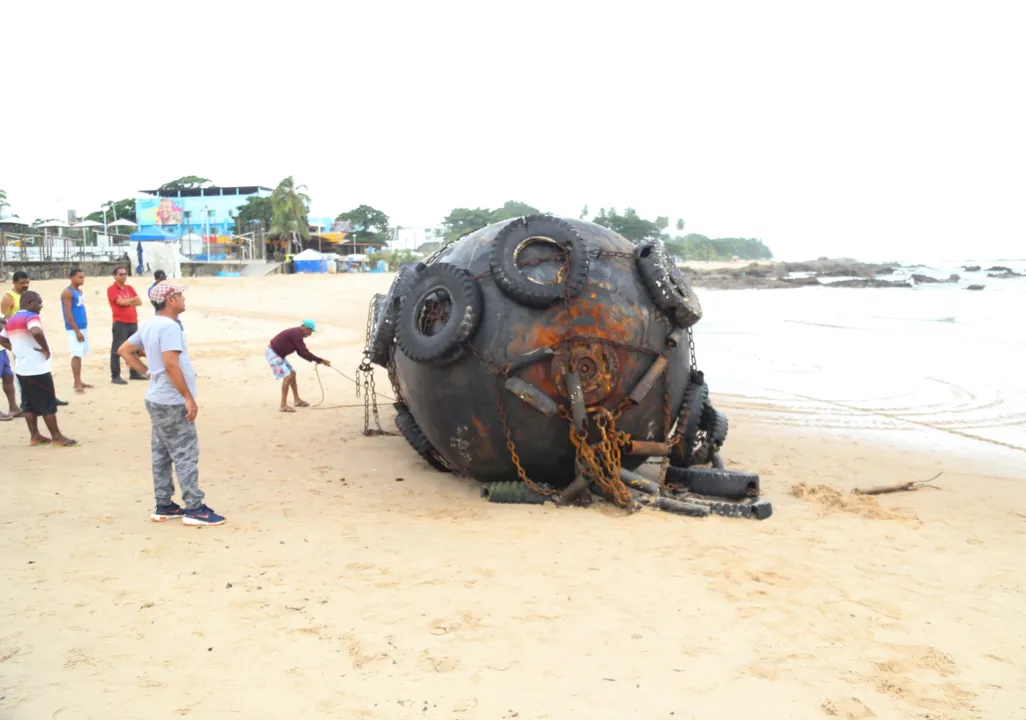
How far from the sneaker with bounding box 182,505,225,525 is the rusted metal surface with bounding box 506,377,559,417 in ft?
7.72

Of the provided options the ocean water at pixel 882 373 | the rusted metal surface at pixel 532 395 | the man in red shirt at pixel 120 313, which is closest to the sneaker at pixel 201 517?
the rusted metal surface at pixel 532 395

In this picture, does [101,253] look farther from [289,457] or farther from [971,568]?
[971,568]

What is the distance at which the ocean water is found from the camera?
1026cm

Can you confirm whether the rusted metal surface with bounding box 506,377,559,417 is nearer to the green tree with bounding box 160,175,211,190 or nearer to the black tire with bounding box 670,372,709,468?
the black tire with bounding box 670,372,709,468

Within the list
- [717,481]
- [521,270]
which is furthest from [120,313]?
[717,481]

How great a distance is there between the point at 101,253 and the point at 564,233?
37666 mm

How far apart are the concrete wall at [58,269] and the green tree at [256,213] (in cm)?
2938

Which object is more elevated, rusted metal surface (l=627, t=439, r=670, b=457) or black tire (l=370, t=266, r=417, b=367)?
black tire (l=370, t=266, r=417, b=367)

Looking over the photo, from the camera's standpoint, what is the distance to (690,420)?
655 centimetres

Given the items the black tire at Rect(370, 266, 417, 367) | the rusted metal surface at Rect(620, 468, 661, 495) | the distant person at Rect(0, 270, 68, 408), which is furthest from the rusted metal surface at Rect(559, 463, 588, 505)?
the distant person at Rect(0, 270, 68, 408)

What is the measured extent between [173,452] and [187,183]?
84.4 m

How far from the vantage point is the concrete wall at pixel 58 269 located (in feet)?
94.0

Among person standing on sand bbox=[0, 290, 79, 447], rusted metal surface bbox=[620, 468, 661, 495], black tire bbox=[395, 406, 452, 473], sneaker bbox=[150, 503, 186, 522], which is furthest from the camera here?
person standing on sand bbox=[0, 290, 79, 447]

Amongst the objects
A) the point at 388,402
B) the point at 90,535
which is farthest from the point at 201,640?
the point at 388,402
